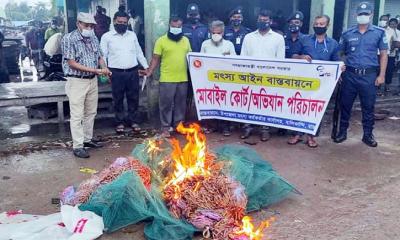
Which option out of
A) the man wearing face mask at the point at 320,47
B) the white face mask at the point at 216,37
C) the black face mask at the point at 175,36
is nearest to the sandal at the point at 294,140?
the man wearing face mask at the point at 320,47

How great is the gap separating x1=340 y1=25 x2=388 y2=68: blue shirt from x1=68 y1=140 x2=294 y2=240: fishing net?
2.77 metres

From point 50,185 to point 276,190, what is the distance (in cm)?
270

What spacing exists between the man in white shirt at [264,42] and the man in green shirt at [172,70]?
3.34 ft

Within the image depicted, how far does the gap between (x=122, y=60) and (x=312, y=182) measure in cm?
360

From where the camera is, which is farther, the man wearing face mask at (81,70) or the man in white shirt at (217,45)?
the man in white shirt at (217,45)

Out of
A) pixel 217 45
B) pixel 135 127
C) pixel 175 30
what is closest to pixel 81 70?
pixel 175 30

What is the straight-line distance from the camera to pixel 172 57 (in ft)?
22.6

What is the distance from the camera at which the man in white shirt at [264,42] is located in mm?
6691

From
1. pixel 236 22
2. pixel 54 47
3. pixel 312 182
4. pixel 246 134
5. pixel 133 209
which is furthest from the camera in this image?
pixel 54 47

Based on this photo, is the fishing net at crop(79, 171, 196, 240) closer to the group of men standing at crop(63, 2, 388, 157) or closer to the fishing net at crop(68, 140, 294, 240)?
the fishing net at crop(68, 140, 294, 240)

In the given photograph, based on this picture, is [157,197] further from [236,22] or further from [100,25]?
[100,25]

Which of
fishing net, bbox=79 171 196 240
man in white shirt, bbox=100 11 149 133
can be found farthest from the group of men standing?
fishing net, bbox=79 171 196 240

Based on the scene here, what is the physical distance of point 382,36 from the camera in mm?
6367

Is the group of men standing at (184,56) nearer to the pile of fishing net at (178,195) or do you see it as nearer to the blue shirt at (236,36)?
the blue shirt at (236,36)
